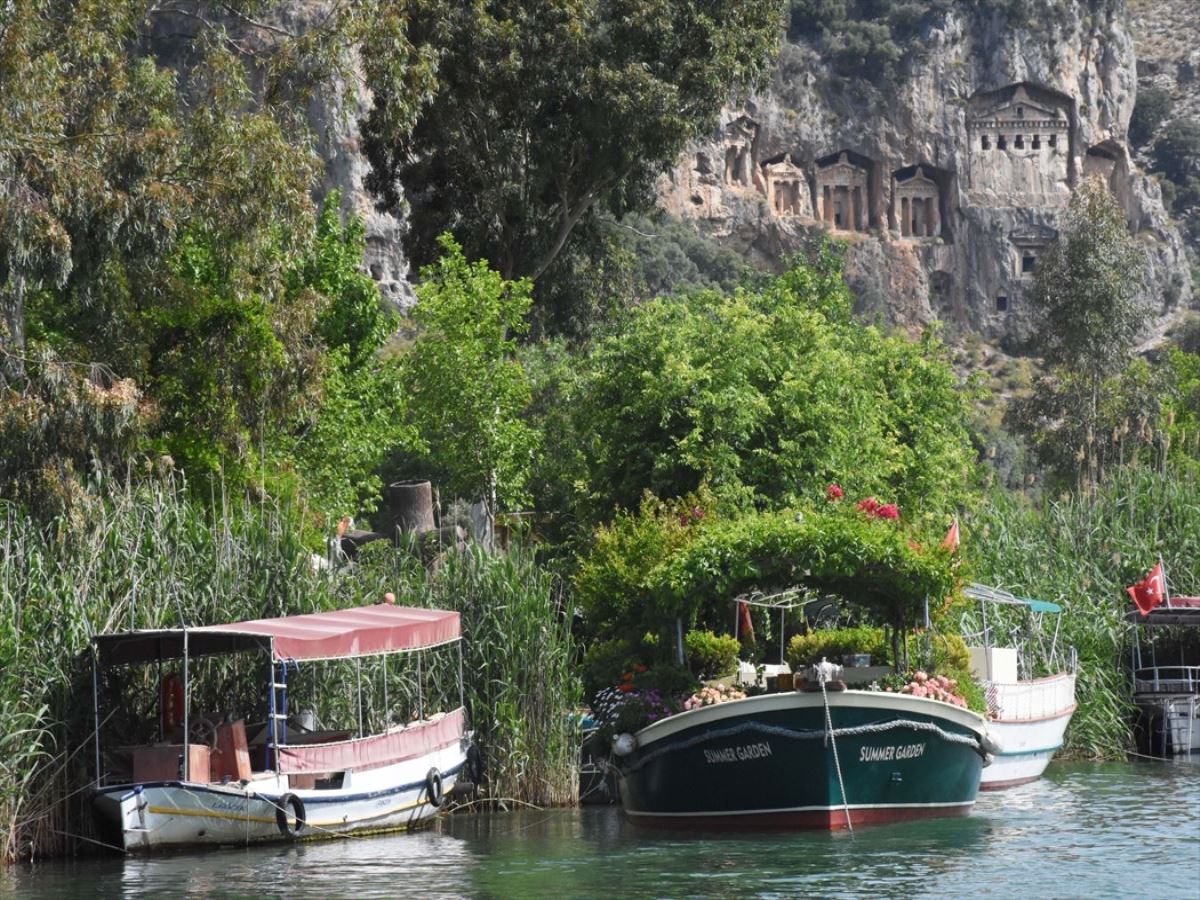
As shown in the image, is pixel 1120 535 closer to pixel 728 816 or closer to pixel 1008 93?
pixel 728 816

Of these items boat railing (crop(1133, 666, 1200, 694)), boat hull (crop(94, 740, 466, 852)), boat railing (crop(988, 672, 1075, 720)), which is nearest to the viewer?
boat hull (crop(94, 740, 466, 852))

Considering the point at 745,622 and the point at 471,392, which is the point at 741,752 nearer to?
the point at 745,622

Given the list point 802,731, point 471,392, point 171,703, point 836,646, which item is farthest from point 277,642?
point 471,392

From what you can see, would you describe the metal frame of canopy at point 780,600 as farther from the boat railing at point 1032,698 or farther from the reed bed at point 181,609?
the boat railing at point 1032,698

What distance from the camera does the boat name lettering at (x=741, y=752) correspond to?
77.0 ft

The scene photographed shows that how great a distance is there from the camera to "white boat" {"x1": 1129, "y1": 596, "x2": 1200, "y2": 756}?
3416 cm

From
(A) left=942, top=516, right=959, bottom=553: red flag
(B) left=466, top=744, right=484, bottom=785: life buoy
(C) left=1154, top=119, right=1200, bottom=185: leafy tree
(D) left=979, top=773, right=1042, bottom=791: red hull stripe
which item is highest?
(C) left=1154, top=119, right=1200, bottom=185: leafy tree

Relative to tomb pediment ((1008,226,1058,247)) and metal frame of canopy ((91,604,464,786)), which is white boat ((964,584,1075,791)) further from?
tomb pediment ((1008,226,1058,247))

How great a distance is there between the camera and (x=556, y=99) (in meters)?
44.9

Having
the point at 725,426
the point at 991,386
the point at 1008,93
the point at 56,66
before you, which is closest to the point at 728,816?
the point at 725,426

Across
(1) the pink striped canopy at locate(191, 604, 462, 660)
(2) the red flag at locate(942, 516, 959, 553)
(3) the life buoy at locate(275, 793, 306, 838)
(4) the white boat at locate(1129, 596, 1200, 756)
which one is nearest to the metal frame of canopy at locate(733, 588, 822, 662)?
(2) the red flag at locate(942, 516, 959, 553)

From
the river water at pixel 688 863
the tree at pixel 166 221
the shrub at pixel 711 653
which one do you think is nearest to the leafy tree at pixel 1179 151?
the tree at pixel 166 221

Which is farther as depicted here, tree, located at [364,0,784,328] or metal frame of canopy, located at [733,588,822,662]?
tree, located at [364,0,784,328]

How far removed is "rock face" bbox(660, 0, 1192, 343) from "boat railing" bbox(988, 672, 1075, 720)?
3934 inches
